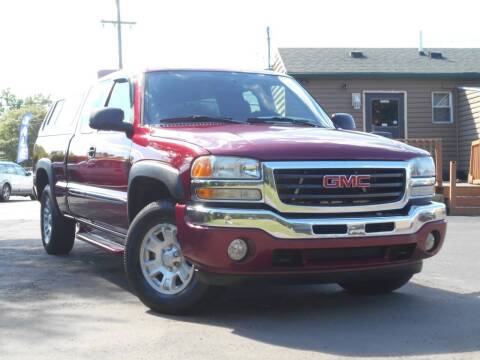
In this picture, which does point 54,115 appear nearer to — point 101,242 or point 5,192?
point 101,242

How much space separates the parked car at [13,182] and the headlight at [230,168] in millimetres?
21228

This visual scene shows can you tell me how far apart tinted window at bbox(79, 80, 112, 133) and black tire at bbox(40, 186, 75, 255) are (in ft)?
4.01

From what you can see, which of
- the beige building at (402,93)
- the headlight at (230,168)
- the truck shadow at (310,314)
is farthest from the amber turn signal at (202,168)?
the beige building at (402,93)

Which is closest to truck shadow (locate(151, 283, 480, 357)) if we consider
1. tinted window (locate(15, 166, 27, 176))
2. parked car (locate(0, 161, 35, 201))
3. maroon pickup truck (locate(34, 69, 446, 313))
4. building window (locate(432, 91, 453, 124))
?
maroon pickup truck (locate(34, 69, 446, 313))

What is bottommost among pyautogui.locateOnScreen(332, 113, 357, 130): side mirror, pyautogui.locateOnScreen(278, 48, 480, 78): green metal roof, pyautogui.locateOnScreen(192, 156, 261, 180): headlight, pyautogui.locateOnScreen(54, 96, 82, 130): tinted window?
pyautogui.locateOnScreen(192, 156, 261, 180): headlight

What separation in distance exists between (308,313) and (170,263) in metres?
1.08

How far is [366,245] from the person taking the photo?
183 inches

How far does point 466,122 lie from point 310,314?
55.7 feet

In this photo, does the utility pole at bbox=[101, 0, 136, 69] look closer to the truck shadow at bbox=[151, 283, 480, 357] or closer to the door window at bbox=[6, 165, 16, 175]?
the door window at bbox=[6, 165, 16, 175]

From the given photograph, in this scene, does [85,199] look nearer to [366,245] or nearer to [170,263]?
[170,263]

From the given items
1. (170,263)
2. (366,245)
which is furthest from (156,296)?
(366,245)

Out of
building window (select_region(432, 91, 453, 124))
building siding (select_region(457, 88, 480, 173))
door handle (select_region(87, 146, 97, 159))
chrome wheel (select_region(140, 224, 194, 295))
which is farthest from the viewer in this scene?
building window (select_region(432, 91, 453, 124))

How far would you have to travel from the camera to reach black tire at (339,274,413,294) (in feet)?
18.5

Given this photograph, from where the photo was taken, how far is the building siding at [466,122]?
19875 millimetres
